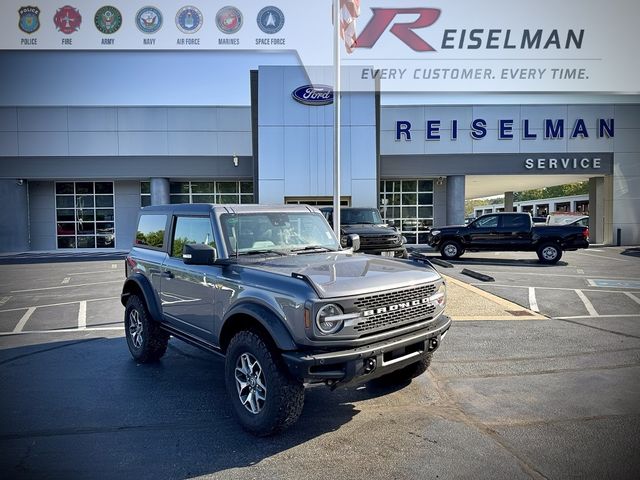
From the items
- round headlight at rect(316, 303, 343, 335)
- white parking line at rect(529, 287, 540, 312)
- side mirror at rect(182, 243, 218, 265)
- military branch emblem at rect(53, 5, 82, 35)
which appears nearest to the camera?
round headlight at rect(316, 303, 343, 335)

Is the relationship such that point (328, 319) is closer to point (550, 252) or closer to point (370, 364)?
point (370, 364)

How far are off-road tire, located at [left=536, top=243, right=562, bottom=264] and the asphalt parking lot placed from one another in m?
9.50

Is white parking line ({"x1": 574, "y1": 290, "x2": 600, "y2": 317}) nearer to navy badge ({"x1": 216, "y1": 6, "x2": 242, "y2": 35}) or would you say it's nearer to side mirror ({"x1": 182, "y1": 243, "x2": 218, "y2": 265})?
side mirror ({"x1": 182, "y1": 243, "x2": 218, "y2": 265})

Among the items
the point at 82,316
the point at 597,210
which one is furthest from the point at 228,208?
the point at 597,210

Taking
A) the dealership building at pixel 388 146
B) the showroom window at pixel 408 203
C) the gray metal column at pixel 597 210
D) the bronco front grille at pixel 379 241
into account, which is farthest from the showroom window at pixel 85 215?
the gray metal column at pixel 597 210

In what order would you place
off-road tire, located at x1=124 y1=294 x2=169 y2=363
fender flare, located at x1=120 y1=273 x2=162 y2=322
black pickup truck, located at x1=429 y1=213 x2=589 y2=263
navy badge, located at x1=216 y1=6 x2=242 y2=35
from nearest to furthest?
fender flare, located at x1=120 y1=273 x2=162 y2=322 → off-road tire, located at x1=124 y1=294 x2=169 y2=363 → navy badge, located at x1=216 y1=6 x2=242 y2=35 → black pickup truck, located at x1=429 y1=213 x2=589 y2=263

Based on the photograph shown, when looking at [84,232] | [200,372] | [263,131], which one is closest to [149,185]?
[84,232]

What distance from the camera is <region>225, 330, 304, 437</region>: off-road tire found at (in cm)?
337

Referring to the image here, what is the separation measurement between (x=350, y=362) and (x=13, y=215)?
87.7 ft

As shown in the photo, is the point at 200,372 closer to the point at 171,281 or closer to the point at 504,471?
the point at 171,281

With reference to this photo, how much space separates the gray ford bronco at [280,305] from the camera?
332cm

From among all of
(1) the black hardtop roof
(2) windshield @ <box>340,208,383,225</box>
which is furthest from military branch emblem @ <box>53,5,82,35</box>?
(1) the black hardtop roof

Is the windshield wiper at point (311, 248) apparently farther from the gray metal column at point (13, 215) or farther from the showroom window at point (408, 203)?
A: the gray metal column at point (13, 215)

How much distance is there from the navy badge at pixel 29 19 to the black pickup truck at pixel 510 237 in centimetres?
1542
